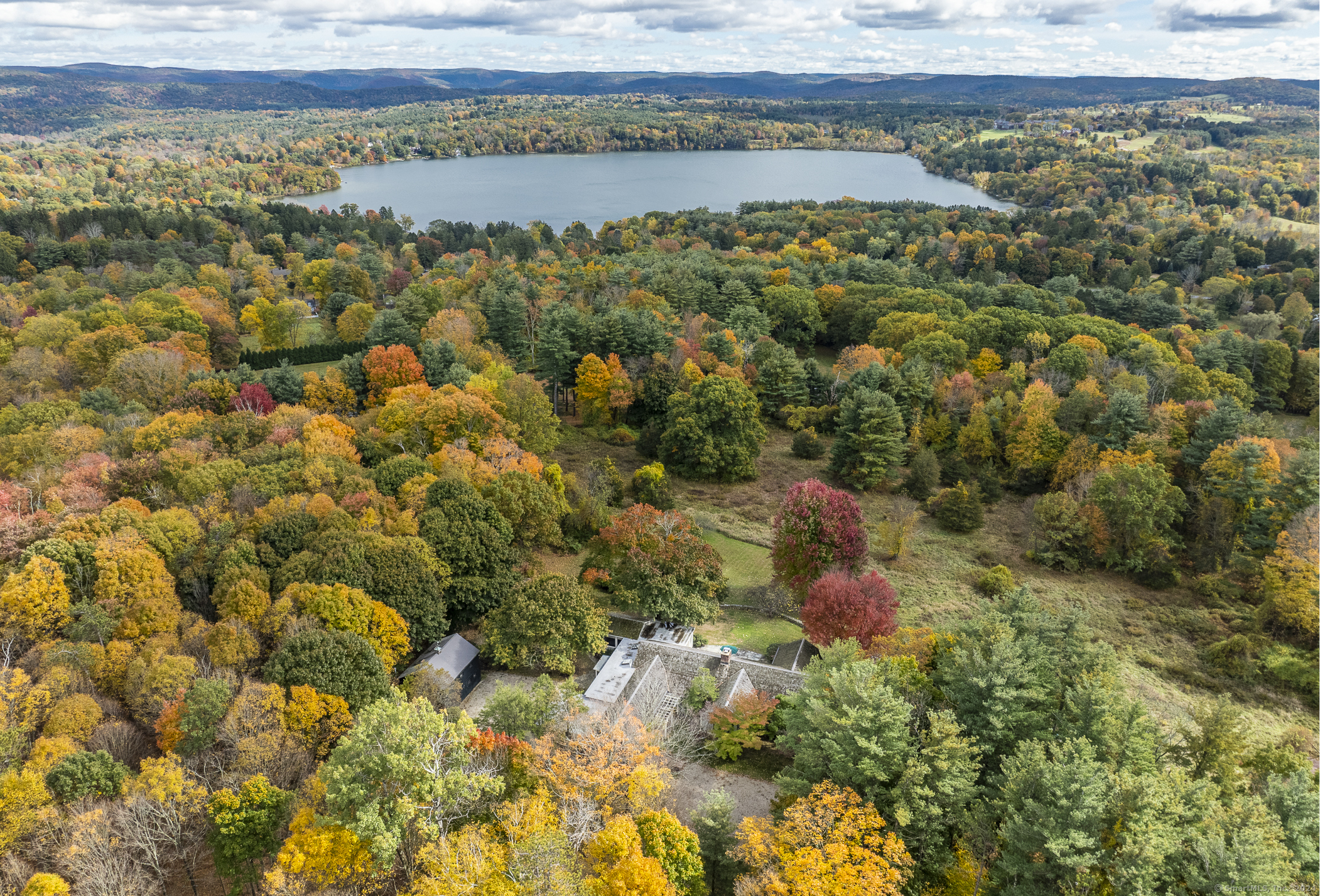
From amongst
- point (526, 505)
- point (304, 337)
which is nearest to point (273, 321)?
point (304, 337)

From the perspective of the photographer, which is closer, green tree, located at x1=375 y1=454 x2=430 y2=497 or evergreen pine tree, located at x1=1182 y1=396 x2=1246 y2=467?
green tree, located at x1=375 y1=454 x2=430 y2=497

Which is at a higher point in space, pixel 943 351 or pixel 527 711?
pixel 943 351

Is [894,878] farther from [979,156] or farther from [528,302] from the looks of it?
[979,156]

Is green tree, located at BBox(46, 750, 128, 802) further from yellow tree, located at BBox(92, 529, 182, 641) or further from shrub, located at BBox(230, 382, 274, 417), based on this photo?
shrub, located at BBox(230, 382, 274, 417)

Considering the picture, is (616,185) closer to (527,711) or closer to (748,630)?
(748,630)

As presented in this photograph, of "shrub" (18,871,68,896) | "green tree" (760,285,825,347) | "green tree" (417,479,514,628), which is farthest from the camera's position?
"green tree" (760,285,825,347)

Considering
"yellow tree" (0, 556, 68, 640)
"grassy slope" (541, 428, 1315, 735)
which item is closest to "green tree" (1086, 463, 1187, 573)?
"grassy slope" (541, 428, 1315, 735)

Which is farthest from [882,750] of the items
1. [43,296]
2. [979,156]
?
[979,156]
